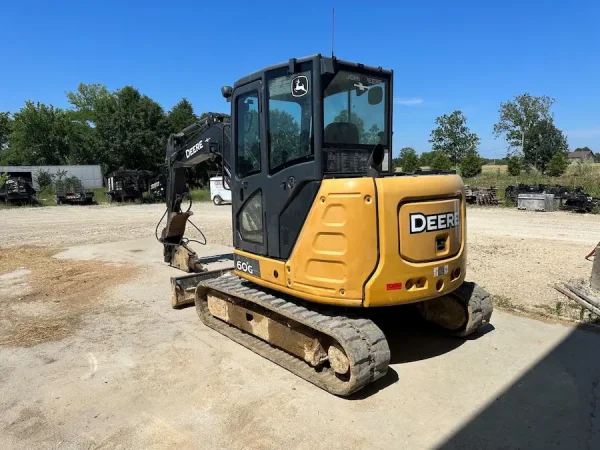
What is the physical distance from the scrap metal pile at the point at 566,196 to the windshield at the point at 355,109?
18243 millimetres

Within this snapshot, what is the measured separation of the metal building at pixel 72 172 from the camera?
3603 centimetres

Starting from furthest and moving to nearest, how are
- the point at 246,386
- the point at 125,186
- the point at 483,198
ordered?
1. the point at 125,186
2. the point at 483,198
3. the point at 246,386

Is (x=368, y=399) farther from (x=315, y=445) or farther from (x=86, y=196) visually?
(x=86, y=196)

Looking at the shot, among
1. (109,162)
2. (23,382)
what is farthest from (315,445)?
(109,162)

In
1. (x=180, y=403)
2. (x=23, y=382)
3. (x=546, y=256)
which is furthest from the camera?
(x=546, y=256)

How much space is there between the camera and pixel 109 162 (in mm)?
40031

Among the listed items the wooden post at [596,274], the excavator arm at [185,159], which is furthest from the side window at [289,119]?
the wooden post at [596,274]

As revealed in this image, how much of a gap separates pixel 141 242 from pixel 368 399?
1014 centimetres

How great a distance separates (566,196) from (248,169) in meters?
19.8

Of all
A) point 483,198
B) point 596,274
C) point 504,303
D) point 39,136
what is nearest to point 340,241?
point 504,303

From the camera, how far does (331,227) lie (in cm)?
394

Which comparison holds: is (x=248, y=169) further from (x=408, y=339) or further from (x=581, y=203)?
(x=581, y=203)

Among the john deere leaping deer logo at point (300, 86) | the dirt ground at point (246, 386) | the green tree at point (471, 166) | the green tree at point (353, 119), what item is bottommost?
the dirt ground at point (246, 386)

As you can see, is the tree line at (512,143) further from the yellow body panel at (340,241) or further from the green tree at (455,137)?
the yellow body panel at (340,241)
